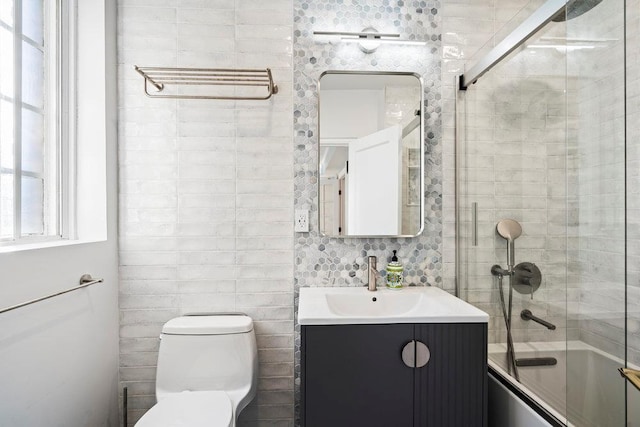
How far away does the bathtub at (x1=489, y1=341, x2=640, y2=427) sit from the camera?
916mm

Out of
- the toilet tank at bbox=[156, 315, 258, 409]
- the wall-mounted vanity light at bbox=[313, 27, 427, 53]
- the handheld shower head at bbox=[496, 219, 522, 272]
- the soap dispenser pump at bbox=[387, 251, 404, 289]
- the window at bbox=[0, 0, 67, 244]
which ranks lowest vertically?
the toilet tank at bbox=[156, 315, 258, 409]

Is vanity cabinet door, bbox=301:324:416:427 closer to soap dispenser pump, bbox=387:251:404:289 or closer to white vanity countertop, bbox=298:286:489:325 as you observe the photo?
white vanity countertop, bbox=298:286:489:325

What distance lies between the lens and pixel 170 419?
121 centimetres

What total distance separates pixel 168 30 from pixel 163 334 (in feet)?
4.76

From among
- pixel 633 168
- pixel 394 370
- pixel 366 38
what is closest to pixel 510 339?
pixel 394 370

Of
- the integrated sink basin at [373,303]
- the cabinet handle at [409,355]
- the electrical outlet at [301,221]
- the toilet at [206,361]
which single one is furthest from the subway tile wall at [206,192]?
the cabinet handle at [409,355]

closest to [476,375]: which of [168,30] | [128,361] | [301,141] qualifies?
[301,141]

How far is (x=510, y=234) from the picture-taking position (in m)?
1.39

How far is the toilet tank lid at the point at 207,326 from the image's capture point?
1.50 m

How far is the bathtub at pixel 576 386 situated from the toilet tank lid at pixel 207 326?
1.16 metres

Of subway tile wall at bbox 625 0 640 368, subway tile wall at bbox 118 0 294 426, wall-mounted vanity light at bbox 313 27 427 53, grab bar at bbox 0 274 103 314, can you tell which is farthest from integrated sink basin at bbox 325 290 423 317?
wall-mounted vanity light at bbox 313 27 427 53

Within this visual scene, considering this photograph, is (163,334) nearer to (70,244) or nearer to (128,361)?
(128,361)

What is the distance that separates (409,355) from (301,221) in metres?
0.78

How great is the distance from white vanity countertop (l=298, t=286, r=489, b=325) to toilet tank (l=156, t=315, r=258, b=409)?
1.26 ft
